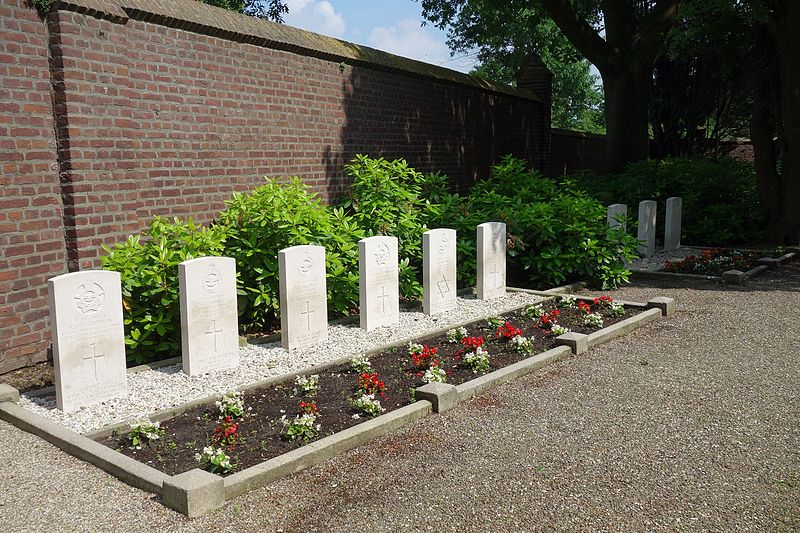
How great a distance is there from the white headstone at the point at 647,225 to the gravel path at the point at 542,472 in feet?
21.2

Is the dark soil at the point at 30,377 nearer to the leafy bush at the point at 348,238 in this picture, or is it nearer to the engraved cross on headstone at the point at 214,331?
the leafy bush at the point at 348,238

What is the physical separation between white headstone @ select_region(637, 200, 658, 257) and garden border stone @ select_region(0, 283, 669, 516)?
680cm

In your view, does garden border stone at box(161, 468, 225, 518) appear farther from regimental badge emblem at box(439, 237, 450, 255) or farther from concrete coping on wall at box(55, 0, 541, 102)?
regimental badge emblem at box(439, 237, 450, 255)

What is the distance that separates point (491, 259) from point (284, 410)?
4405 millimetres

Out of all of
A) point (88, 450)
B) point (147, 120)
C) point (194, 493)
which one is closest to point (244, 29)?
point (147, 120)

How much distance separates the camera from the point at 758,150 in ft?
45.2

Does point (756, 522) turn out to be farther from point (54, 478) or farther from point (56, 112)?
point (56, 112)

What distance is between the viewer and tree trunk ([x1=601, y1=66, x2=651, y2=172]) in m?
15.1

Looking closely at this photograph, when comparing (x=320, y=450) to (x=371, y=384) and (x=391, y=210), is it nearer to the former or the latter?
(x=371, y=384)

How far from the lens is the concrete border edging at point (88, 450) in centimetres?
386

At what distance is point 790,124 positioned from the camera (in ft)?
40.8

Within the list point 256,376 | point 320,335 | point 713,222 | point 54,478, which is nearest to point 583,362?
point 320,335

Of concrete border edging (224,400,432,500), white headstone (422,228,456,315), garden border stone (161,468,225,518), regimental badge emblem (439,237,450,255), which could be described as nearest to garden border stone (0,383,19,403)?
garden border stone (161,468,225,518)

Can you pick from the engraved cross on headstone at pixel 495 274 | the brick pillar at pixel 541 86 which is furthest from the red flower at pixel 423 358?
the brick pillar at pixel 541 86
